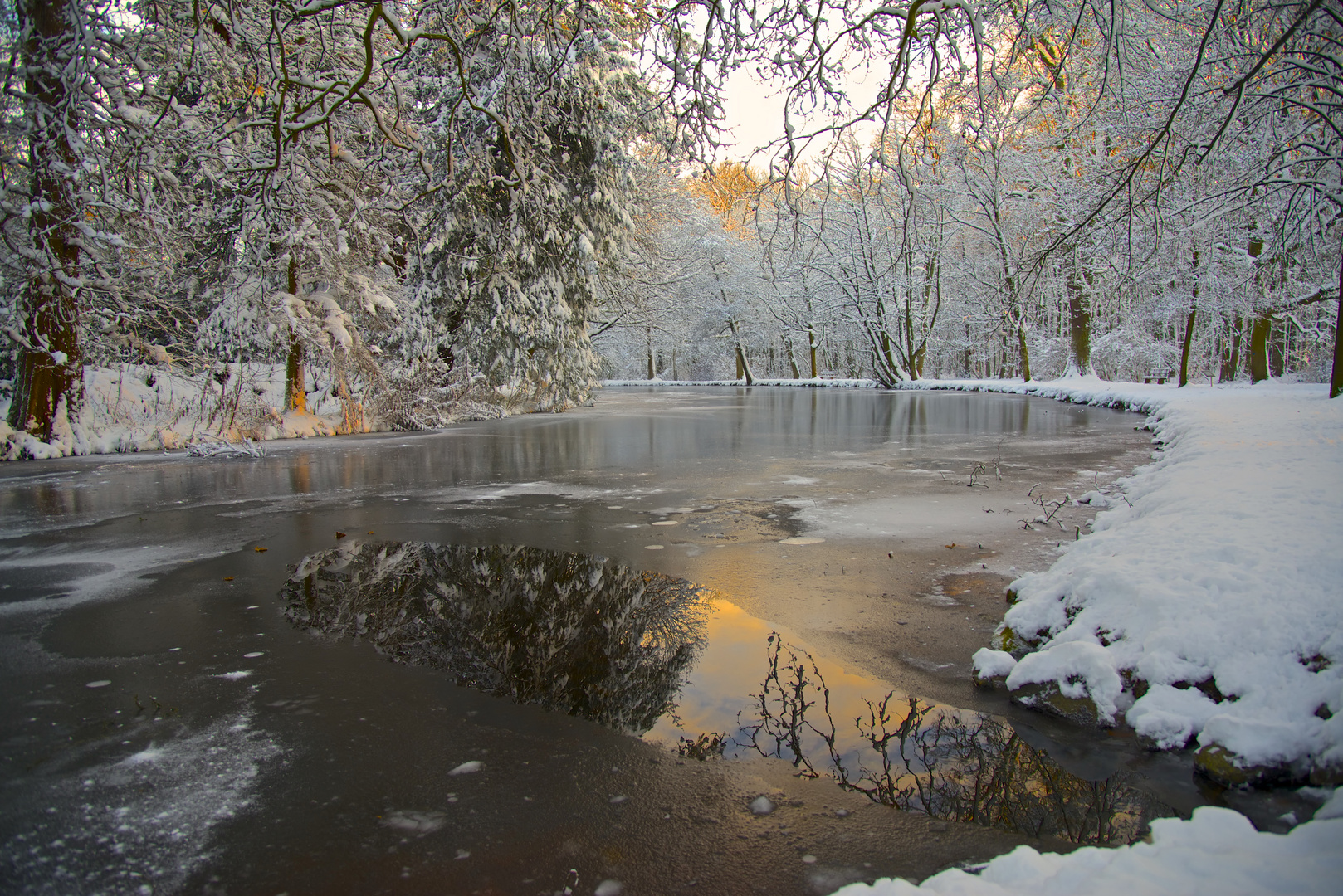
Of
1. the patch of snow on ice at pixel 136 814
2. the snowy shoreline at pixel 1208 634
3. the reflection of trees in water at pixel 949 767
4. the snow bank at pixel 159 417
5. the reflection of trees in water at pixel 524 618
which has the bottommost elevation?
the reflection of trees in water at pixel 949 767

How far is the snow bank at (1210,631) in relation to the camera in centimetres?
290

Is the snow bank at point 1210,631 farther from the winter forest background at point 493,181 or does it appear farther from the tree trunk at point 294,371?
the tree trunk at point 294,371

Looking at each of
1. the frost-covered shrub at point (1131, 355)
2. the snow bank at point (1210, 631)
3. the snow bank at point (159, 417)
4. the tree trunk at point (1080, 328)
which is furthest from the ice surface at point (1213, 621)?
the frost-covered shrub at point (1131, 355)

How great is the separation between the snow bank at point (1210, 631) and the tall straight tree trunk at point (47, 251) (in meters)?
15.0

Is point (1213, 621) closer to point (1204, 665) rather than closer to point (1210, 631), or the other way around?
point (1210, 631)

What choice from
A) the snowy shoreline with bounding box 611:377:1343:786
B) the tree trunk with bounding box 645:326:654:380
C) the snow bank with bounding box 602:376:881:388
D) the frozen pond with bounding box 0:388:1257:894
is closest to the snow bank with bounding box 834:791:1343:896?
the frozen pond with bounding box 0:388:1257:894

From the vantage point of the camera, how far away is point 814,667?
392 cm

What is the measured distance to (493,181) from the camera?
1196 cm

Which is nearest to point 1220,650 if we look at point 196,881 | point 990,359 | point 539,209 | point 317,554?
point 196,881

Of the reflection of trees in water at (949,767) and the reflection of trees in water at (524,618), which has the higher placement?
the reflection of trees in water at (524,618)

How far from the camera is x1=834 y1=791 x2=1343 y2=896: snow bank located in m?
2.07

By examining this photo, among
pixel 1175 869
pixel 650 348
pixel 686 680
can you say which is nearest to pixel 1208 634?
pixel 1175 869

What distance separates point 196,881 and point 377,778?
68 centimetres

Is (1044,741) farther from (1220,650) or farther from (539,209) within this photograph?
(539,209)
